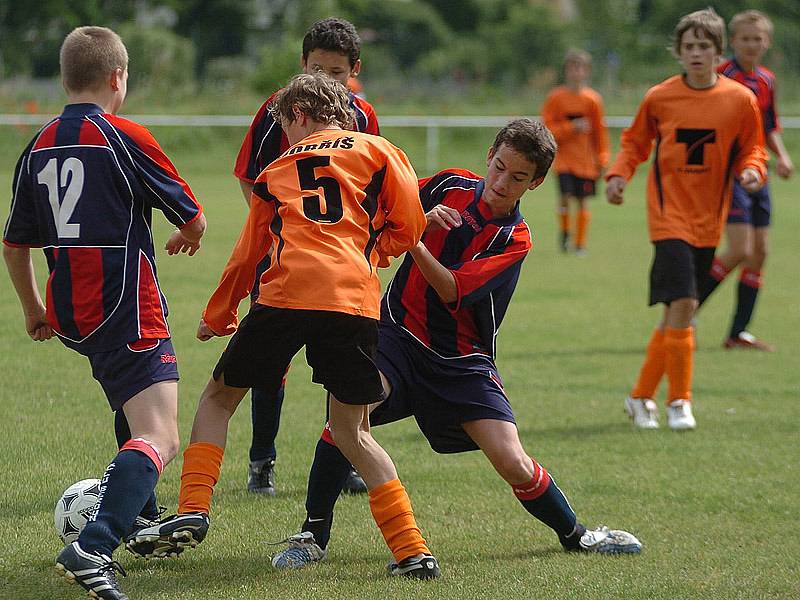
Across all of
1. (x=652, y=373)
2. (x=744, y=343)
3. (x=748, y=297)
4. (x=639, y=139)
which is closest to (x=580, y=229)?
(x=748, y=297)

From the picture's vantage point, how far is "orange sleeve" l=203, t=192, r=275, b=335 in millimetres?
3604

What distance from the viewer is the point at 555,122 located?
47.2ft

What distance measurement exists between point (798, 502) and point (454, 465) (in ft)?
4.76

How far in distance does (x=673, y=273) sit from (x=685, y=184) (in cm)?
51

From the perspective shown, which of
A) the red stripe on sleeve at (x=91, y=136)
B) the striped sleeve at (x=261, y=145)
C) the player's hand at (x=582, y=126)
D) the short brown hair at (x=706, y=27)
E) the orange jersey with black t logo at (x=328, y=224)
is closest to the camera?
the orange jersey with black t logo at (x=328, y=224)

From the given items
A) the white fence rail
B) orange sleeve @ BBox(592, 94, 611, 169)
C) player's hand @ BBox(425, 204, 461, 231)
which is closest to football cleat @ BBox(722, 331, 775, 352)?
player's hand @ BBox(425, 204, 461, 231)

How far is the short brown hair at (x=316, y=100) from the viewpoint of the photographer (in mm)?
3613

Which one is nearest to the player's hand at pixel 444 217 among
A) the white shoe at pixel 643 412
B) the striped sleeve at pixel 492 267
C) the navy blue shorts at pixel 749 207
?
the striped sleeve at pixel 492 267

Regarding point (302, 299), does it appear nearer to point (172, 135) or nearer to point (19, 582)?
point (19, 582)

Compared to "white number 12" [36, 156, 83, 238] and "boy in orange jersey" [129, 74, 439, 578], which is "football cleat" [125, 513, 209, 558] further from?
"white number 12" [36, 156, 83, 238]

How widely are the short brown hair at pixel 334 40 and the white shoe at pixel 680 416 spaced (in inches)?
101

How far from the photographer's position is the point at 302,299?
347cm

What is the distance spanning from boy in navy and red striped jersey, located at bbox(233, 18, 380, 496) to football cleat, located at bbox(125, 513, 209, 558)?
1153 millimetres

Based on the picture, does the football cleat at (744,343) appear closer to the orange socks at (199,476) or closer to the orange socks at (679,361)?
the orange socks at (679,361)
